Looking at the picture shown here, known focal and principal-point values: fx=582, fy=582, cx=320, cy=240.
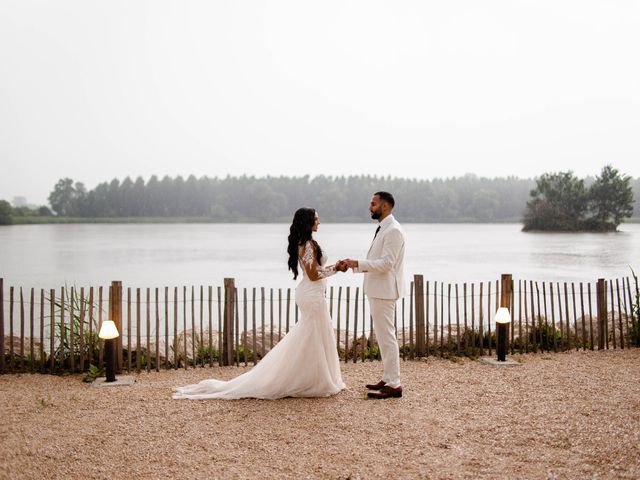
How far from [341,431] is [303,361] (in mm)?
1026

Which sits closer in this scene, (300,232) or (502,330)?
(300,232)

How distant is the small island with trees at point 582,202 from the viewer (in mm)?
47031

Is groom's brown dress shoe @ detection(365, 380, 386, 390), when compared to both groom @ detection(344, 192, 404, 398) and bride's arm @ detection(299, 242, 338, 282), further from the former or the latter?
bride's arm @ detection(299, 242, 338, 282)

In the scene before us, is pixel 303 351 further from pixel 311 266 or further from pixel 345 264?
pixel 345 264

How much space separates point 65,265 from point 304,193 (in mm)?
35325

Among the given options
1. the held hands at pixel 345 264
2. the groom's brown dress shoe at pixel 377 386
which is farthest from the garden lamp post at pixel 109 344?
the groom's brown dress shoe at pixel 377 386

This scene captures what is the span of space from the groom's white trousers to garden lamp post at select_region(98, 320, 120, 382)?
2.71 meters

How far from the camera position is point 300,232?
5.22 m

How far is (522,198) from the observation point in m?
71.4

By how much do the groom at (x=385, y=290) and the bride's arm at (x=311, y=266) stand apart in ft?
0.75

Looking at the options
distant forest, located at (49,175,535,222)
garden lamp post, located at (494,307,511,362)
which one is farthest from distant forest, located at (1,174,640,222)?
garden lamp post, located at (494,307,511,362)

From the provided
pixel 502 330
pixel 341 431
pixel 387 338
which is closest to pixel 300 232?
pixel 387 338

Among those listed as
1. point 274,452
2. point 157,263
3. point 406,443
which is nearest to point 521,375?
point 406,443

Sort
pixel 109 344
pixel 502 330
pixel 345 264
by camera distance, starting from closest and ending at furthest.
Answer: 1. pixel 345 264
2. pixel 109 344
3. pixel 502 330
